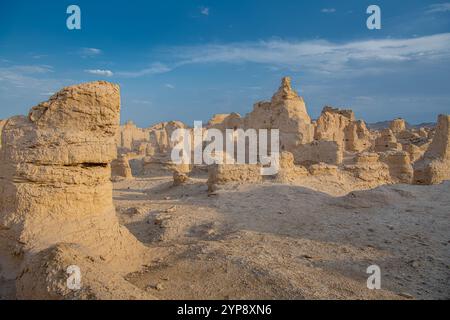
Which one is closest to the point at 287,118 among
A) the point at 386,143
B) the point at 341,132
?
the point at 386,143

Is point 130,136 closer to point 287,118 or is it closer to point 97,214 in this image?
point 287,118

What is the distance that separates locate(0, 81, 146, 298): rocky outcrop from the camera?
4.19 metres

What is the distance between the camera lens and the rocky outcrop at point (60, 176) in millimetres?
4188

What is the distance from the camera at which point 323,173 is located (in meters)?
13.3

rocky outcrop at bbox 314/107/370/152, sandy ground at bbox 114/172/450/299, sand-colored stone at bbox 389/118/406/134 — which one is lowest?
sandy ground at bbox 114/172/450/299

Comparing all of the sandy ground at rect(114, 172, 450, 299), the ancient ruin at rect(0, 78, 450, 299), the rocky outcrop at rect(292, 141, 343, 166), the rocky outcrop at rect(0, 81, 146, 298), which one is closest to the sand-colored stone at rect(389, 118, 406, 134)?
the rocky outcrop at rect(292, 141, 343, 166)

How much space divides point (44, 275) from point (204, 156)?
15.7 m

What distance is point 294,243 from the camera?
18.7ft

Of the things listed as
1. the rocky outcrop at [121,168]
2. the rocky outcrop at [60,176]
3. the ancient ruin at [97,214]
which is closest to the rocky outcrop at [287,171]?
the ancient ruin at [97,214]

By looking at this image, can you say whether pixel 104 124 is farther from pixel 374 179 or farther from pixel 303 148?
pixel 303 148

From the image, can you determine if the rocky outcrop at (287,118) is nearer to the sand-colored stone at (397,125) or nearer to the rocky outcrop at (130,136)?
the rocky outcrop at (130,136)

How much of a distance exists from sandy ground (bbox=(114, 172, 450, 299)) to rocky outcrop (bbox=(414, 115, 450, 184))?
7.11 feet

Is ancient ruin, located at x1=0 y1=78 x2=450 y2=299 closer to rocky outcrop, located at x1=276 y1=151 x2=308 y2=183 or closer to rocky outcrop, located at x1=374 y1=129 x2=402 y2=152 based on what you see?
rocky outcrop, located at x1=276 y1=151 x2=308 y2=183
